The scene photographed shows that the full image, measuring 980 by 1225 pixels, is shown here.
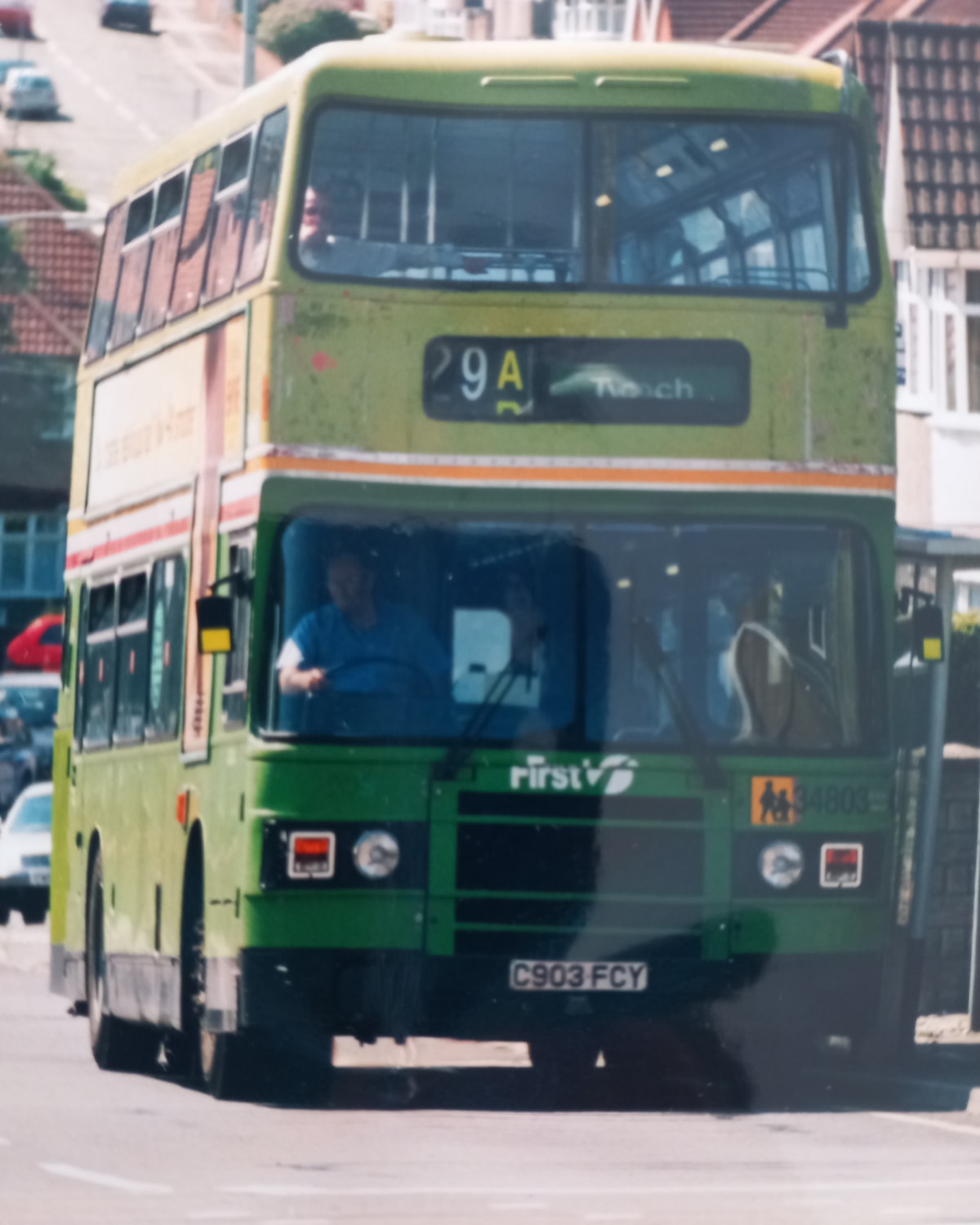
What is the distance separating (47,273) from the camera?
68750 millimetres

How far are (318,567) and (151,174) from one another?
4.40 metres

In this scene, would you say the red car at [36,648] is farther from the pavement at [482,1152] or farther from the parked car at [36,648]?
the pavement at [482,1152]

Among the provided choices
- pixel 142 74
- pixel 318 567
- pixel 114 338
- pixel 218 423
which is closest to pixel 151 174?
pixel 114 338

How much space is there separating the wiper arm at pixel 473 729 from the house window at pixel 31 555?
4685cm

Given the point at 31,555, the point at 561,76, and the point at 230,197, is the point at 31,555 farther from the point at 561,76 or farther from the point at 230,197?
the point at 561,76

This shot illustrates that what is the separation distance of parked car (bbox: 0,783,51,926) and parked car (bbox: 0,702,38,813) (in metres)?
16.8

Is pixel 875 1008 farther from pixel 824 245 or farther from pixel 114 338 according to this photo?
pixel 114 338

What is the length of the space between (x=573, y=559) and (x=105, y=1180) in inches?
143

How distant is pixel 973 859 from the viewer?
19.7 meters

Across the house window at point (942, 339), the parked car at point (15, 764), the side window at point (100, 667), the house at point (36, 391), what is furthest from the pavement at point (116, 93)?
the side window at point (100, 667)

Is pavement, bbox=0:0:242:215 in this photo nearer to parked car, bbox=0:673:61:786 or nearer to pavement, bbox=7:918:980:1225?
parked car, bbox=0:673:61:786

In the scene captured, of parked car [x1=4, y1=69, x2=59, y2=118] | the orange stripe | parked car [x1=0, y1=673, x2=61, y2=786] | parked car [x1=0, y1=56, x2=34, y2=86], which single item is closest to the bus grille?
the orange stripe

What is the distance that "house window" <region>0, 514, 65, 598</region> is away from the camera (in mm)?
64875

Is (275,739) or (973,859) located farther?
(973,859)
